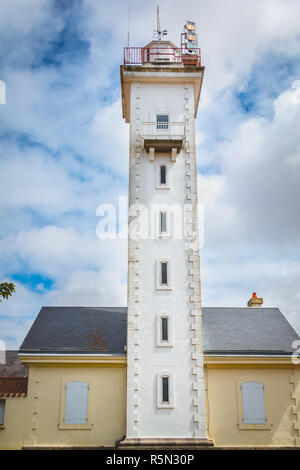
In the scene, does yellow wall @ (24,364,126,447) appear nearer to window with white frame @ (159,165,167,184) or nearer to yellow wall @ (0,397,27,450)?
yellow wall @ (0,397,27,450)

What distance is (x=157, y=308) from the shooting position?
2084 cm

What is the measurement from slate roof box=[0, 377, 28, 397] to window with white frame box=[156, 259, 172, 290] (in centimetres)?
776

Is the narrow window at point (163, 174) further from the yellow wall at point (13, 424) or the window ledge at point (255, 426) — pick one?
the yellow wall at point (13, 424)

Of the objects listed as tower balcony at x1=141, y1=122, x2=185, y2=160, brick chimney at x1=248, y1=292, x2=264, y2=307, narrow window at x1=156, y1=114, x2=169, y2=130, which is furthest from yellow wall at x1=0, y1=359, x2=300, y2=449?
narrow window at x1=156, y1=114, x2=169, y2=130

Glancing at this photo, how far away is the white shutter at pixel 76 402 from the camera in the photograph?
20.1 metres

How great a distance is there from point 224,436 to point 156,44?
2099 centimetres

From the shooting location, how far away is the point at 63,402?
20297mm

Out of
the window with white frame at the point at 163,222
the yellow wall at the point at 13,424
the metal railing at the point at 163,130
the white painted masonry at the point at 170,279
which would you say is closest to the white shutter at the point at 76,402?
the yellow wall at the point at 13,424

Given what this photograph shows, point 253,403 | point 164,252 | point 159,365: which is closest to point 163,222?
point 164,252

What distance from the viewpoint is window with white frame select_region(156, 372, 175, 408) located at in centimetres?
1944

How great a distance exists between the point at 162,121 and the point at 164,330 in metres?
11.0

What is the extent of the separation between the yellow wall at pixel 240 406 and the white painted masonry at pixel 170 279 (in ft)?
4.12
